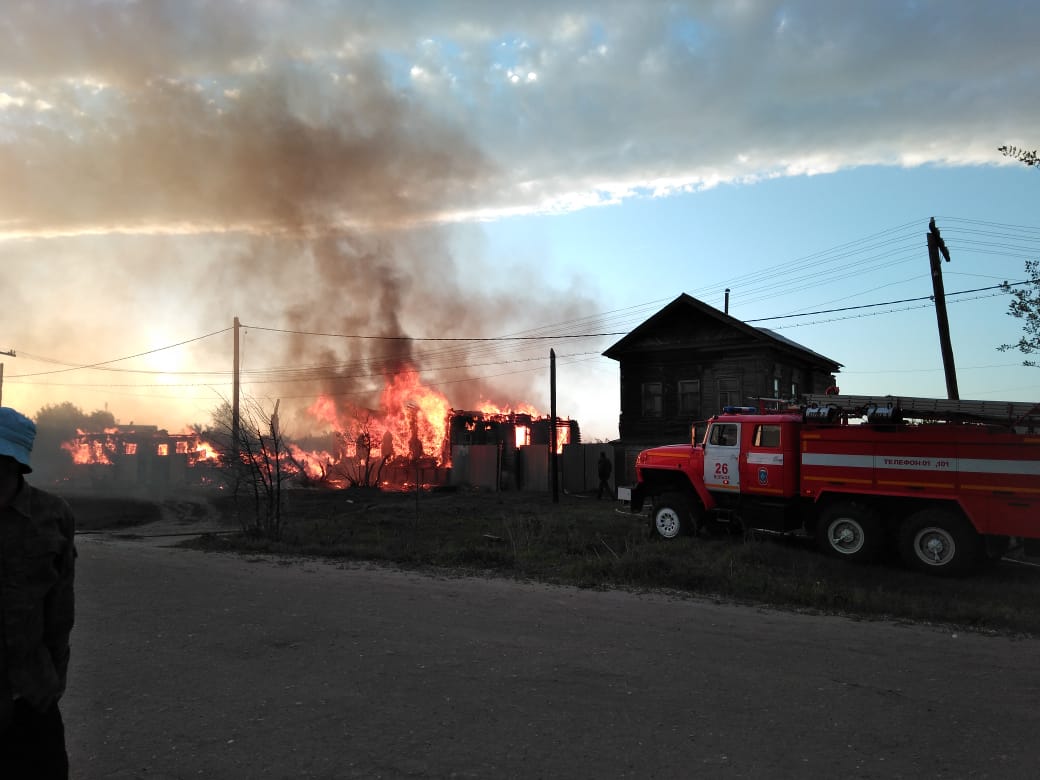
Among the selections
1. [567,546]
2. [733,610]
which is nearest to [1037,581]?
[733,610]

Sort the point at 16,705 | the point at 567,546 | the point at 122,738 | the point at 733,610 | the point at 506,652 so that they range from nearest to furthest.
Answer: the point at 16,705, the point at 122,738, the point at 506,652, the point at 733,610, the point at 567,546

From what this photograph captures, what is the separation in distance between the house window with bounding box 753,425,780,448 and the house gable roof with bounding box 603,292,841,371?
15936 millimetres

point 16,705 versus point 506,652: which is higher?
point 16,705

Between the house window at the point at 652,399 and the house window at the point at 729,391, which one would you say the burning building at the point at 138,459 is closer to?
the house window at the point at 652,399

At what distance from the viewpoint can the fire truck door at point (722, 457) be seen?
1297 centimetres

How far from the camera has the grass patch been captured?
27.2 ft

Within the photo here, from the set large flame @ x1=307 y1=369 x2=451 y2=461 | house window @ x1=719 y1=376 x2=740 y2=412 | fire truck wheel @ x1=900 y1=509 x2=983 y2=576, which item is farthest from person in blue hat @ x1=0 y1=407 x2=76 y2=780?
large flame @ x1=307 y1=369 x2=451 y2=461

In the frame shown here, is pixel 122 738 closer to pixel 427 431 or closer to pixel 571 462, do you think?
pixel 571 462

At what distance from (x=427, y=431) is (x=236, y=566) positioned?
26252 mm

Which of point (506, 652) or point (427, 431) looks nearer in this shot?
point (506, 652)

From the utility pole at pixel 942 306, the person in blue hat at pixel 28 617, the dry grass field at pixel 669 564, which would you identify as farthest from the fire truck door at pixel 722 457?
the person in blue hat at pixel 28 617

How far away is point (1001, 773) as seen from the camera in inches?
149

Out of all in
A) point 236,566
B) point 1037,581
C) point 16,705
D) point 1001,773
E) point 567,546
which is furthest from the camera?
point 567,546

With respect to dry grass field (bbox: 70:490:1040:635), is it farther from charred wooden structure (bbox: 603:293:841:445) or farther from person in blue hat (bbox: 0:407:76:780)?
charred wooden structure (bbox: 603:293:841:445)
